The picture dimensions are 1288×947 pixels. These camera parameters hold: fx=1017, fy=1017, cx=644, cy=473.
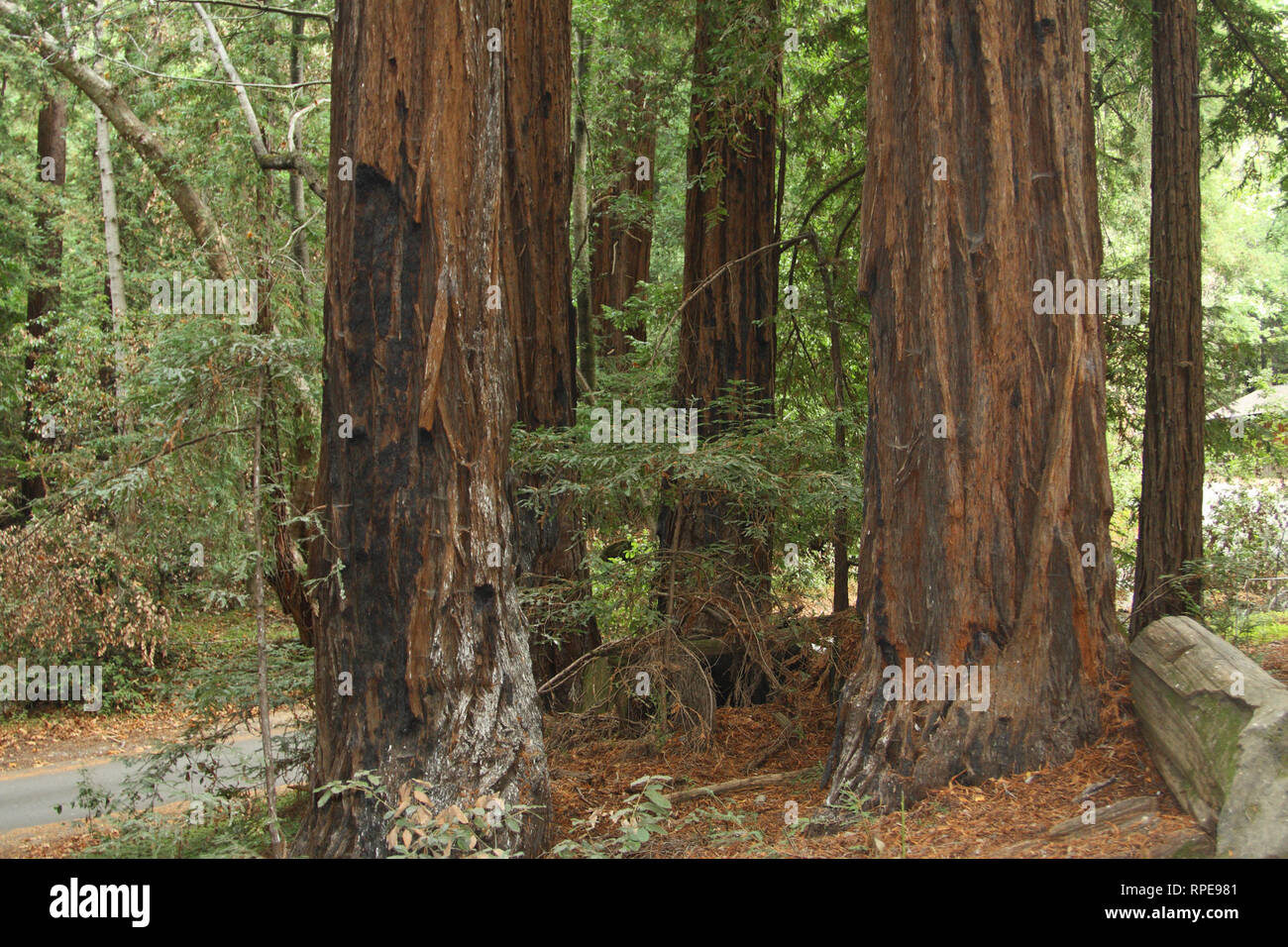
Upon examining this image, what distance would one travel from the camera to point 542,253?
29.3 ft

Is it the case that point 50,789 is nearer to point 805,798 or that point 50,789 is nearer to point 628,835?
point 628,835

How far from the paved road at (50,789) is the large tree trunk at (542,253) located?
4.69 metres

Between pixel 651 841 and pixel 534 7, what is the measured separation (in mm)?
6964

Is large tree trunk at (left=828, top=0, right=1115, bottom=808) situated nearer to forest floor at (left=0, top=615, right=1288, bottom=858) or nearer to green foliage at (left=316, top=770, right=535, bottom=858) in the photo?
forest floor at (left=0, top=615, right=1288, bottom=858)

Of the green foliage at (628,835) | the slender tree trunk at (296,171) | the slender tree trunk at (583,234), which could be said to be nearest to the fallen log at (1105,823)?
the green foliage at (628,835)

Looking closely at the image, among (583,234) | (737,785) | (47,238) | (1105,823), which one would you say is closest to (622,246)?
(583,234)

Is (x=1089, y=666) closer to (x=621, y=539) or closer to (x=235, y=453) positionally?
(x=621, y=539)

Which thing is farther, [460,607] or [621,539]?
[621,539]

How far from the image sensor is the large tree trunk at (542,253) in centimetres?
845

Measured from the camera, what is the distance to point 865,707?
5500mm

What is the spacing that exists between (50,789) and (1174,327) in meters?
13.6

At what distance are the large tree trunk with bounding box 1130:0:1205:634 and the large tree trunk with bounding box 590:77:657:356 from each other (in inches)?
277

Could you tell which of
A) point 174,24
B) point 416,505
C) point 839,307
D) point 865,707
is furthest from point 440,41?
point 174,24

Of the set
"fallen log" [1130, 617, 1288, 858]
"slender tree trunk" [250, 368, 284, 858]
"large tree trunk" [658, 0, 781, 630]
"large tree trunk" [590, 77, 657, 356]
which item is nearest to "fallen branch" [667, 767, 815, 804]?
"fallen log" [1130, 617, 1288, 858]
